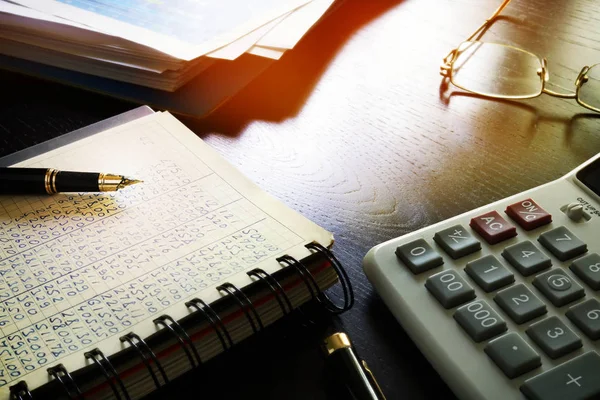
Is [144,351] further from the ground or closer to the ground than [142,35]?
closer to the ground

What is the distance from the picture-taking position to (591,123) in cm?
67

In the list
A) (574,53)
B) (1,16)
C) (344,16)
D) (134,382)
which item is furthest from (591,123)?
(1,16)

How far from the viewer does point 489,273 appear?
413mm

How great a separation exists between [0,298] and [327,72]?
1.60ft

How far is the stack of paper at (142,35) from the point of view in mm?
664

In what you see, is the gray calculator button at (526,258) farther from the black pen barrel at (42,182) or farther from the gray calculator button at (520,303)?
the black pen barrel at (42,182)

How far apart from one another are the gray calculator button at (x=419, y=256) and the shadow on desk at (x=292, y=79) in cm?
28

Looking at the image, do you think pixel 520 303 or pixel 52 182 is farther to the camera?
pixel 52 182

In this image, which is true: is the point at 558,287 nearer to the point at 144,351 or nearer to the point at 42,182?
the point at 144,351

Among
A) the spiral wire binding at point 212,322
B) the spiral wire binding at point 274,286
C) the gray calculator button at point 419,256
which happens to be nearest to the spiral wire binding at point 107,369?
the spiral wire binding at point 212,322

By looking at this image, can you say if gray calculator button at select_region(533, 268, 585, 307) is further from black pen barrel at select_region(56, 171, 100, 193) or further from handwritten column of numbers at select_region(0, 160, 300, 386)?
black pen barrel at select_region(56, 171, 100, 193)

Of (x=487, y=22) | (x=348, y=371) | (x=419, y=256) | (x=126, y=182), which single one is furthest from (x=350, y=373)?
(x=487, y=22)

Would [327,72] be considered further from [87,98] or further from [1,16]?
[1,16]

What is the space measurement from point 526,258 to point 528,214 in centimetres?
5
